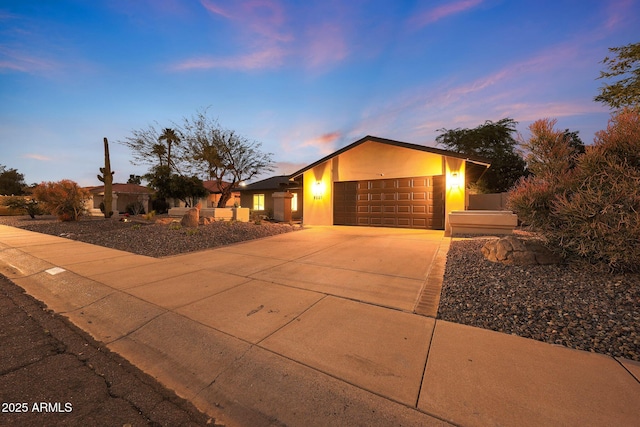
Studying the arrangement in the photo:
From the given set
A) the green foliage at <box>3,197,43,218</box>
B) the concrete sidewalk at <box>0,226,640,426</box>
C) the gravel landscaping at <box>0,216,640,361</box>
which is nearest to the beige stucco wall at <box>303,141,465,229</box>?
the gravel landscaping at <box>0,216,640,361</box>

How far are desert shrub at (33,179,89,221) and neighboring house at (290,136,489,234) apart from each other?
40.4 feet

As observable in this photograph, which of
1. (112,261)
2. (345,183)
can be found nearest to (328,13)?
(345,183)

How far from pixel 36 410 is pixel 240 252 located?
535 cm

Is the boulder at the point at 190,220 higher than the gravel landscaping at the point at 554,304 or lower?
higher

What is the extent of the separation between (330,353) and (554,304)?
3.15 m

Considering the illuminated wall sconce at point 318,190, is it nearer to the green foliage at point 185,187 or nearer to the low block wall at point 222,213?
the low block wall at point 222,213

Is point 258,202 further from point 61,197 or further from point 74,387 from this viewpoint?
point 74,387

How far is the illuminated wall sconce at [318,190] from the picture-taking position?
48.3 ft

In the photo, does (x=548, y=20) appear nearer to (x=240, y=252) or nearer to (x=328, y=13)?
(x=328, y=13)

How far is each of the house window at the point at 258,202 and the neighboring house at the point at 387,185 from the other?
32.1 feet

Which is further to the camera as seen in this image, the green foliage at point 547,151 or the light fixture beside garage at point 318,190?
the light fixture beside garage at point 318,190

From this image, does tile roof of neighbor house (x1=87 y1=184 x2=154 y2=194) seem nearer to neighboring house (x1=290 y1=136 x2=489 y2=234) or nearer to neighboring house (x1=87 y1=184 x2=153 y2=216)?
neighboring house (x1=87 y1=184 x2=153 y2=216)

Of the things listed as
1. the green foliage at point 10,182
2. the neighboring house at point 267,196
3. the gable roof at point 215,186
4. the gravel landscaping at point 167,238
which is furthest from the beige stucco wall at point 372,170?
the green foliage at point 10,182

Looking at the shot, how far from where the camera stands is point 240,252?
286 inches
